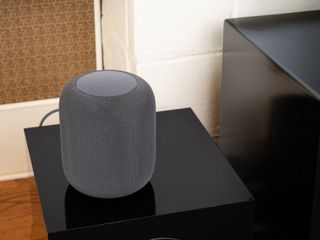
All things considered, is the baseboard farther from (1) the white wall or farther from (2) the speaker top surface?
(2) the speaker top surface

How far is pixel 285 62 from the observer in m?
1.15

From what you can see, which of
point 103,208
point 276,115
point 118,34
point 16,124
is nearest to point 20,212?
point 16,124

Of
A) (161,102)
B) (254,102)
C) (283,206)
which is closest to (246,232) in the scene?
(283,206)

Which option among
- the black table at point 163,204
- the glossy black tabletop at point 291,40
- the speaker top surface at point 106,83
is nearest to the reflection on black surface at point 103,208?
the black table at point 163,204

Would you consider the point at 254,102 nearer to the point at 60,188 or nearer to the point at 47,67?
the point at 60,188

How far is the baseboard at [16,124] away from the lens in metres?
1.72

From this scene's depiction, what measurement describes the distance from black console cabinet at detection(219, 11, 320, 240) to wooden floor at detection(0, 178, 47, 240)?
1.61ft

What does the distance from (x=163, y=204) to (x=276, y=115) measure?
10.8 inches

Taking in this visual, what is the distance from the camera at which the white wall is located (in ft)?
4.40

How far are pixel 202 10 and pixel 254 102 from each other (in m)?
0.24

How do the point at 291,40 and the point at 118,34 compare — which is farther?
the point at 118,34

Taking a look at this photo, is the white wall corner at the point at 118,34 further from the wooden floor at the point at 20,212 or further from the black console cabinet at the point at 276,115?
the wooden floor at the point at 20,212

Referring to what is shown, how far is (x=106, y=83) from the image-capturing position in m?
1.03

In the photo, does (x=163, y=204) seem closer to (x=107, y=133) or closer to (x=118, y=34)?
(x=107, y=133)
